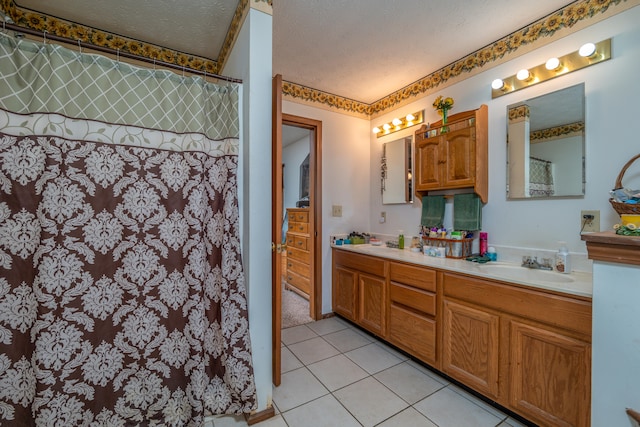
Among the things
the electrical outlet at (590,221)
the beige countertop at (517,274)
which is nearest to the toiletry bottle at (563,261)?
the beige countertop at (517,274)

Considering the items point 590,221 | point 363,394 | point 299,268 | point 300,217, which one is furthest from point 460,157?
point 299,268

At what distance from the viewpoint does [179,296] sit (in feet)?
4.62

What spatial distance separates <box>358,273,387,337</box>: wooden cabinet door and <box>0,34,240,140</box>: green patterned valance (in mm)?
1768

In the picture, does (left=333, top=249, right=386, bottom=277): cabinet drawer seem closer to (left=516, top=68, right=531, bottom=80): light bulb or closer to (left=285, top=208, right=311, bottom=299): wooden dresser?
(left=285, top=208, right=311, bottom=299): wooden dresser

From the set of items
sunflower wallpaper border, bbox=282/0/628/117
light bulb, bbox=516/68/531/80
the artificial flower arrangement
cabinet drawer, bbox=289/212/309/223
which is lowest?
cabinet drawer, bbox=289/212/309/223

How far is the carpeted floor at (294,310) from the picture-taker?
2.88 m

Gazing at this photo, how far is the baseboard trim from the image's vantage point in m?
1.50

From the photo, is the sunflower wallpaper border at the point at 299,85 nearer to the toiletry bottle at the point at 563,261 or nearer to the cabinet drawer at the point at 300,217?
the cabinet drawer at the point at 300,217

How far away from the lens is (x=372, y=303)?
248cm

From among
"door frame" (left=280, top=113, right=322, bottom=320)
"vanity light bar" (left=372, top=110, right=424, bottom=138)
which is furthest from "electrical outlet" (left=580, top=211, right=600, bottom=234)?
"door frame" (left=280, top=113, right=322, bottom=320)

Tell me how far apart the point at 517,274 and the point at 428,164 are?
1.19 metres

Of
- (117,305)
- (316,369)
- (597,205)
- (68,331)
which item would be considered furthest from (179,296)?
(597,205)

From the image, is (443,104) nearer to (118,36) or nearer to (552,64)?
(552,64)

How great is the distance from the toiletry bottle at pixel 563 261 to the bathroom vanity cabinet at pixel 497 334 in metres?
0.43
